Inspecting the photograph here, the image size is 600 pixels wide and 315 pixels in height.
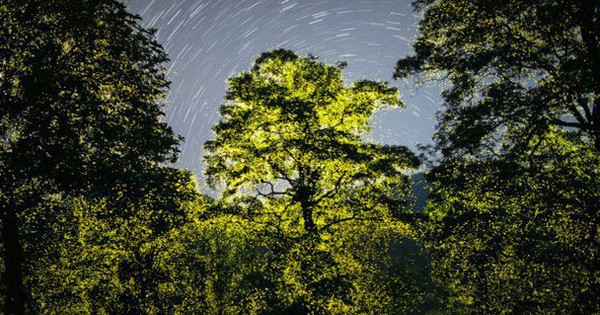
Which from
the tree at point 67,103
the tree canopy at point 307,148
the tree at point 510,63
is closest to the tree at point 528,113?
the tree at point 510,63

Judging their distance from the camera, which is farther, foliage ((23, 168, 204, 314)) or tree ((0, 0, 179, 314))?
foliage ((23, 168, 204, 314))

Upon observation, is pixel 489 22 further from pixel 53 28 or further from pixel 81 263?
pixel 81 263

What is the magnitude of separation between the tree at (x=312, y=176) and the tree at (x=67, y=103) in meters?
5.13

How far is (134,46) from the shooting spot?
12469mm

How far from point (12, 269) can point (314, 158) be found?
461 inches

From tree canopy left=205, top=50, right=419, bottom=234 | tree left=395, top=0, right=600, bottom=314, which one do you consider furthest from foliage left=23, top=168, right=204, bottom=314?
tree left=395, top=0, right=600, bottom=314

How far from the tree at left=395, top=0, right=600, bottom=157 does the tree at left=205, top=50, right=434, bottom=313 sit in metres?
4.77

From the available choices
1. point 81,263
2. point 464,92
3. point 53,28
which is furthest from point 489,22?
point 81,263

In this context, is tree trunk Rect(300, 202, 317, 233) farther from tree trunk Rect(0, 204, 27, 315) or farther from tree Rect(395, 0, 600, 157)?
tree trunk Rect(0, 204, 27, 315)

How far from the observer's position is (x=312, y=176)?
17.9 meters

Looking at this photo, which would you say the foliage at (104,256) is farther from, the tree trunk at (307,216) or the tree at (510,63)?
the tree at (510,63)

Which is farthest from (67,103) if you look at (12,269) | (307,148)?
(307,148)

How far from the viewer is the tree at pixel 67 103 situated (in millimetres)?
9758

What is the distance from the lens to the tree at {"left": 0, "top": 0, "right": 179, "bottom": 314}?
32.0 feet
